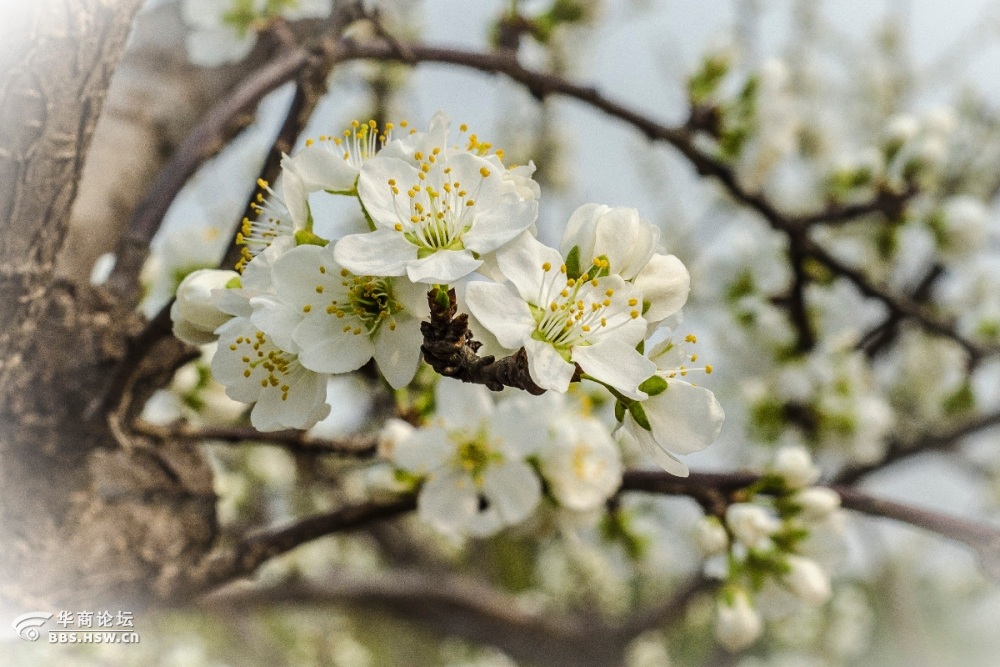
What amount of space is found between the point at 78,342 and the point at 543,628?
146cm

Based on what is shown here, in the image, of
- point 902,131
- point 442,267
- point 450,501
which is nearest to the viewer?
point 442,267

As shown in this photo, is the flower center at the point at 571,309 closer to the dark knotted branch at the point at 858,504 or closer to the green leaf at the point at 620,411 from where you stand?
the green leaf at the point at 620,411

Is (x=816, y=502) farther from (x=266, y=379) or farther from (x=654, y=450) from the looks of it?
(x=266, y=379)

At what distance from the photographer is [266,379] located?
49 cm

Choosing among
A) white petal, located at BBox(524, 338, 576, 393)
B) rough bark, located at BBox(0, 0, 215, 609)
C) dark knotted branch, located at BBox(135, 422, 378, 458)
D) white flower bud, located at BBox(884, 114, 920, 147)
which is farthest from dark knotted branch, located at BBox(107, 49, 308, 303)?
white flower bud, located at BBox(884, 114, 920, 147)

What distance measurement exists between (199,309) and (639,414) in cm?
30

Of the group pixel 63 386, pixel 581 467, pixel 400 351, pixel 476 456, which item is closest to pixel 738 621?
pixel 581 467

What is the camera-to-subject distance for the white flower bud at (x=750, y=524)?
78cm

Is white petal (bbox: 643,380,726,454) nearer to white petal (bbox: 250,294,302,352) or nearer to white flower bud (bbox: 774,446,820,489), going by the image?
white petal (bbox: 250,294,302,352)

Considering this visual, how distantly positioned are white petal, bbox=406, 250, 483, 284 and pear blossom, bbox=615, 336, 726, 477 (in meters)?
0.13

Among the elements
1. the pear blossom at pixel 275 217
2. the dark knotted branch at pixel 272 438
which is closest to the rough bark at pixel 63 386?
the dark knotted branch at pixel 272 438

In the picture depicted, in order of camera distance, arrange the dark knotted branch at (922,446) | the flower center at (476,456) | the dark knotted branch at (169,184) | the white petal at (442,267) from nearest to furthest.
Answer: the white petal at (442,267) < the dark knotted branch at (169,184) < the flower center at (476,456) < the dark knotted branch at (922,446)

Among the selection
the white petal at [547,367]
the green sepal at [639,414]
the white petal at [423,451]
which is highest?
the white petal at [547,367]

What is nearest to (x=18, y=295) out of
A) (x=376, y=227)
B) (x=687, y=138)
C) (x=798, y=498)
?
(x=376, y=227)
